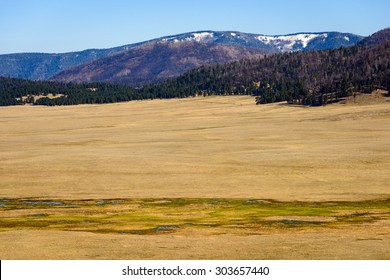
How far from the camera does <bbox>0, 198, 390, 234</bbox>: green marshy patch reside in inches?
2021

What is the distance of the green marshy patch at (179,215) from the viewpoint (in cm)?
5134

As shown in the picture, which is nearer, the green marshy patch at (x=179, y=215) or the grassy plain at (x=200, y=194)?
the grassy plain at (x=200, y=194)

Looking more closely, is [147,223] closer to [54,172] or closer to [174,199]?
[174,199]

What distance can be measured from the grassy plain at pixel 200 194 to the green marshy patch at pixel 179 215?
0.09m

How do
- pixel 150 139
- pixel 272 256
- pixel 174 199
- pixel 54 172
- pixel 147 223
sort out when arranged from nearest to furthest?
1. pixel 272 256
2. pixel 147 223
3. pixel 174 199
4. pixel 54 172
5. pixel 150 139

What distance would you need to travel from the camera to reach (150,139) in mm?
127438

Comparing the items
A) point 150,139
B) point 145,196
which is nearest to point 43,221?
point 145,196

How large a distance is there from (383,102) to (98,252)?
164628 millimetres

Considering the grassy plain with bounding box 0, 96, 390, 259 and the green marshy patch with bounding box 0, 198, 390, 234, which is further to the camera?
the green marshy patch with bounding box 0, 198, 390, 234

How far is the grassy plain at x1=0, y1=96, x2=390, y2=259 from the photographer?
135ft

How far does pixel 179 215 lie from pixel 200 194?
12.2 meters

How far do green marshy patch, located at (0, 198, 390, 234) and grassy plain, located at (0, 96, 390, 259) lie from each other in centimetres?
9

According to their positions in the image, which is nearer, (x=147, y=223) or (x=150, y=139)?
(x=147, y=223)

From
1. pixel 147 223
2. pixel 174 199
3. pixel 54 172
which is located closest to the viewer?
pixel 147 223
